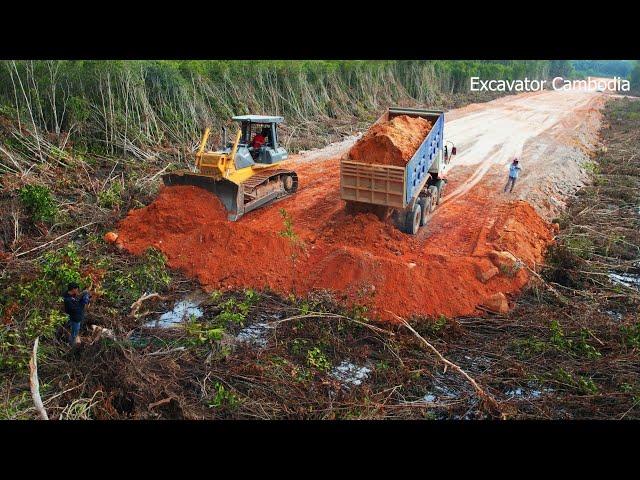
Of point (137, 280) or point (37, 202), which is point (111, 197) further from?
point (137, 280)

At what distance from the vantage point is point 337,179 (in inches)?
685

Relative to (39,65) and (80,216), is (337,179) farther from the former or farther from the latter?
(39,65)

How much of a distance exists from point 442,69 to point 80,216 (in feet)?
100

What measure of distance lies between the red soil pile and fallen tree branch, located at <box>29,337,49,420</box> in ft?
12.0

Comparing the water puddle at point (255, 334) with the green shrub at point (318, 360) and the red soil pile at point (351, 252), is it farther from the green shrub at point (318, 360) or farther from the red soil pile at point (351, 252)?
the red soil pile at point (351, 252)

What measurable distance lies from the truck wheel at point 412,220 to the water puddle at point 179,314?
5.18 m

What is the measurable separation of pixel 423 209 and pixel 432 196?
0.81 m

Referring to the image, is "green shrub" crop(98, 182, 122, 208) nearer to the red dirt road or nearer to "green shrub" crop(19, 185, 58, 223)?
the red dirt road

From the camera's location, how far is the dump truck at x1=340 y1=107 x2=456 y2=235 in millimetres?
11422

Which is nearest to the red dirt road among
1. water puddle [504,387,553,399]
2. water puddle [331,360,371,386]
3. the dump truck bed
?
the dump truck bed

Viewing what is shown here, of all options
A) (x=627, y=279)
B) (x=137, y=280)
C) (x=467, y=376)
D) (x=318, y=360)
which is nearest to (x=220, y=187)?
(x=137, y=280)

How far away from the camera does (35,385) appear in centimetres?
684

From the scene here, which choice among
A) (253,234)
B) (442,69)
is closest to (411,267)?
(253,234)

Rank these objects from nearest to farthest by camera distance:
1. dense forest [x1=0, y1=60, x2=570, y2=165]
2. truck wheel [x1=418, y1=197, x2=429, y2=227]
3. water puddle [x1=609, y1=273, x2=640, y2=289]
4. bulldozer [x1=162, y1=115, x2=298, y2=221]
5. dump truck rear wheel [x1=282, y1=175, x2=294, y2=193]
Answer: water puddle [x1=609, y1=273, x2=640, y2=289] → bulldozer [x1=162, y1=115, x2=298, y2=221] → truck wheel [x1=418, y1=197, x2=429, y2=227] → dump truck rear wheel [x1=282, y1=175, x2=294, y2=193] → dense forest [x1=0, y1=60, x2=570, y2=165]
